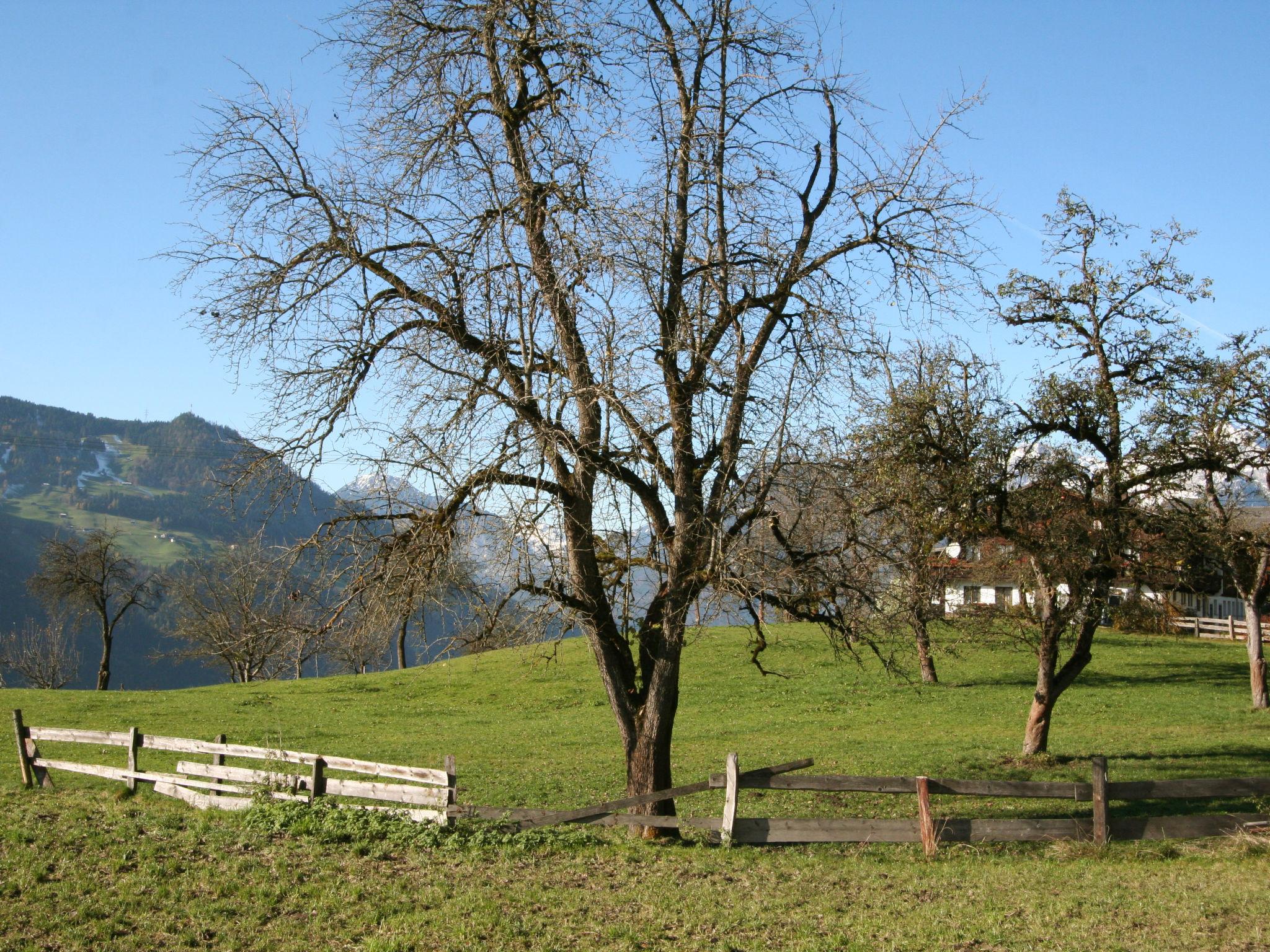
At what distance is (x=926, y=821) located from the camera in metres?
11.7

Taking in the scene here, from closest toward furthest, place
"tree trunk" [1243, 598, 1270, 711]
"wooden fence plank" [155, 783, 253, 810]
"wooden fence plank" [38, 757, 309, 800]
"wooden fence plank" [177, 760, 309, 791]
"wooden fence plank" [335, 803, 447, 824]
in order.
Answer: "wooden fence plank" [335, 803, 447, 824] < "wooden fence plank" [155, 783, 253, 810] < "wooden fence plank" [177, 760, 309, 791] < "wooden fence plank" [38, 757, 309, 800] < "tree trunk" [1243, 598, 1270, 711]

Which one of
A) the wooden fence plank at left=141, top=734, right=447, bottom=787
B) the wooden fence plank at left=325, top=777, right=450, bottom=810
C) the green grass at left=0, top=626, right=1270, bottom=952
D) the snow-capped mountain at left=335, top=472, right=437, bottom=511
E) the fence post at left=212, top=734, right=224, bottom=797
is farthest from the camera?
the fence post at left=212, top=734, right=224, bottom=797

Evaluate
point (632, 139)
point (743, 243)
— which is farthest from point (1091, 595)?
point (632, 139)

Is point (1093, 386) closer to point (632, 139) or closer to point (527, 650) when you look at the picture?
point (632, 139)

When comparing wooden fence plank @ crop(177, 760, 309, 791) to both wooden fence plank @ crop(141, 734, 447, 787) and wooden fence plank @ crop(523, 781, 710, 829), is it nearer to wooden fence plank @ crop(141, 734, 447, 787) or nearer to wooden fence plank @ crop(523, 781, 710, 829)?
wooden fence plank @ crop(141, 734, 447, 787)

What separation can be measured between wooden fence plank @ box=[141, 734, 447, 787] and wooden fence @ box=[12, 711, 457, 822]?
1cm

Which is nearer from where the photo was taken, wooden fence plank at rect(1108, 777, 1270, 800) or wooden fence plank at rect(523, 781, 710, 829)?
wooden fence plank at rect(1108, 777, 1270, 800)

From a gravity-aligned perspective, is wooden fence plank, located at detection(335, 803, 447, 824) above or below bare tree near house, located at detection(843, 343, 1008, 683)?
below

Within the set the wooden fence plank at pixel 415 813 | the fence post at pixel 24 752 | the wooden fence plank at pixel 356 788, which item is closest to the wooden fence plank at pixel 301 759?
the wooden fence plank at pixel 356 788

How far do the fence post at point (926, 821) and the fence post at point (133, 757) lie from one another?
12190 mm

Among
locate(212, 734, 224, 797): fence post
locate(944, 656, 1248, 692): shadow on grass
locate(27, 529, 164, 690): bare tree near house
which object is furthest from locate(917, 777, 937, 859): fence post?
locate(27, 529, 164, 690): bare tree near house

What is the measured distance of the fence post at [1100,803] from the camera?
11773 mm

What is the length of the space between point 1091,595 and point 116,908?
16162 millimetres

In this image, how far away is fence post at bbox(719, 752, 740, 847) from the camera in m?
12.0
